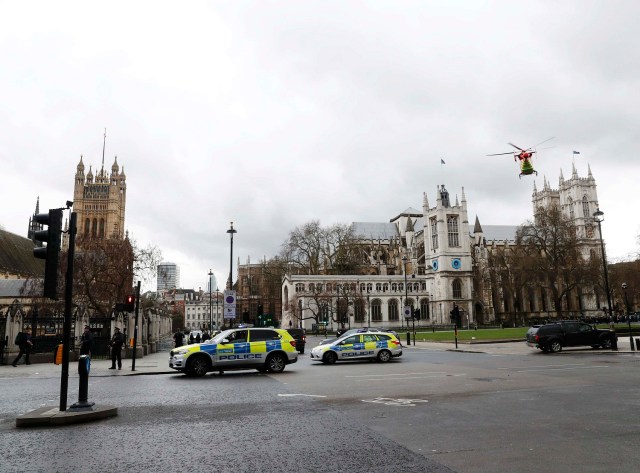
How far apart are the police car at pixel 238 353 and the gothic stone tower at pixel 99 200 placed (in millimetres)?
101615

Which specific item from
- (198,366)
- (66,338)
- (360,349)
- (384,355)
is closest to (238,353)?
(198,366)

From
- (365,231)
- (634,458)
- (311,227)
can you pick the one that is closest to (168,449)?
(634,458)

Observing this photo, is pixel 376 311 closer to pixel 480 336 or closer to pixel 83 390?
pixel 480 336

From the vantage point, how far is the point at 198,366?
1722 centimetres

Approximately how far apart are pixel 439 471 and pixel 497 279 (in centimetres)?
8357

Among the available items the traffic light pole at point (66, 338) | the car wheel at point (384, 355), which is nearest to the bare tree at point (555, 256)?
the car wheel at point (384, 355)

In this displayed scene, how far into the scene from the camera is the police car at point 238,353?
677 inches

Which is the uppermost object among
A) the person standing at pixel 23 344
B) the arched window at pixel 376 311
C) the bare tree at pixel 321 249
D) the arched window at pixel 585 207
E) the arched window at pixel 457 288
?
the arched window at pixel 585 207

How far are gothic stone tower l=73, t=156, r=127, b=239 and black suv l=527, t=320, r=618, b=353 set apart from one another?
10283cm

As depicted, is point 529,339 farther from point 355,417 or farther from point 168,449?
point 168,449

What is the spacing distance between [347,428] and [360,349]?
14675 millimetres

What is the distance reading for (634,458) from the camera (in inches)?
235

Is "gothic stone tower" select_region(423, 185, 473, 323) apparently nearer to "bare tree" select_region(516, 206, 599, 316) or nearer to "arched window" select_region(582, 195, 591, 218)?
"bare tree" select_region(516, 206, 599, 316)

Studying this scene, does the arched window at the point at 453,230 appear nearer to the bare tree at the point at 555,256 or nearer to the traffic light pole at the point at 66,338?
the bare tree at the point at 555,256
